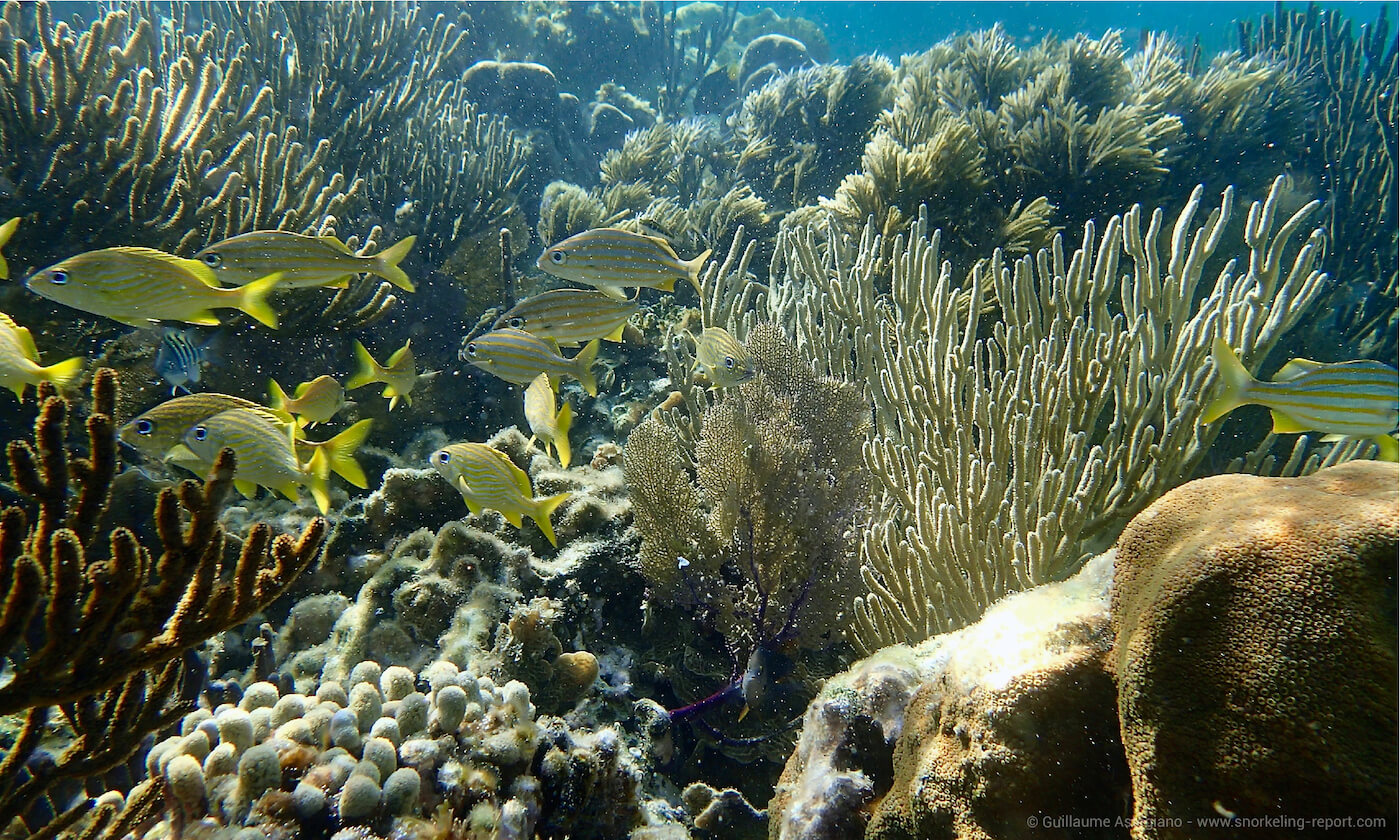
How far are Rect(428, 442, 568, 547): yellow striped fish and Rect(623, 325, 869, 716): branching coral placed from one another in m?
0.57

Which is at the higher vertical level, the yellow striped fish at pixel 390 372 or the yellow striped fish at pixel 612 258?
the yellow striped fish at pixel 612 258

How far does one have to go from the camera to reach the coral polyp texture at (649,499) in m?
1.25

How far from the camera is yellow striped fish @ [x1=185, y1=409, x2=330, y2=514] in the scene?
7.50ft

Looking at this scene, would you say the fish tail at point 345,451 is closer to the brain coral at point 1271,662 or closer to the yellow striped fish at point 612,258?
the yellow striped fish at point 612,258

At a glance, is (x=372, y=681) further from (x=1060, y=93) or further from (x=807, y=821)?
(x=1060, y=93)

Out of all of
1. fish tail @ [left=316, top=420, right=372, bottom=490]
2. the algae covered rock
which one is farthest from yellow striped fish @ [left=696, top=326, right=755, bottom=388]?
the algae covered rock

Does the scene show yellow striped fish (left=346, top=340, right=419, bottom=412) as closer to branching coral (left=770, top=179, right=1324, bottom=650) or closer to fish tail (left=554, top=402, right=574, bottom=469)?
fish tail (left=554, top=402, right=574, bottom=469)

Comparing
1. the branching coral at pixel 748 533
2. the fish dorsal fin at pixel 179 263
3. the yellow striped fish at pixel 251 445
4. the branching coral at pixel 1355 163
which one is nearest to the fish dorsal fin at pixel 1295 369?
the branching coral at pixel 748 533

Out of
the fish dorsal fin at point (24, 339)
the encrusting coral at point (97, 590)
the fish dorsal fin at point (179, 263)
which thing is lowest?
the encrusting coral at point (97, 590)

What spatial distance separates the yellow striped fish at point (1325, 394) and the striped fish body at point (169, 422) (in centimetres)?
343

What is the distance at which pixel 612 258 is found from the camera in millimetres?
3277

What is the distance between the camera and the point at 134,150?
4164 millimetres

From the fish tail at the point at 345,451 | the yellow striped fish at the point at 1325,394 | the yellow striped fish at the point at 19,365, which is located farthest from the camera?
the fish tail at the point at 345,451

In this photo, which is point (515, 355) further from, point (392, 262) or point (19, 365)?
point (19, 365)
